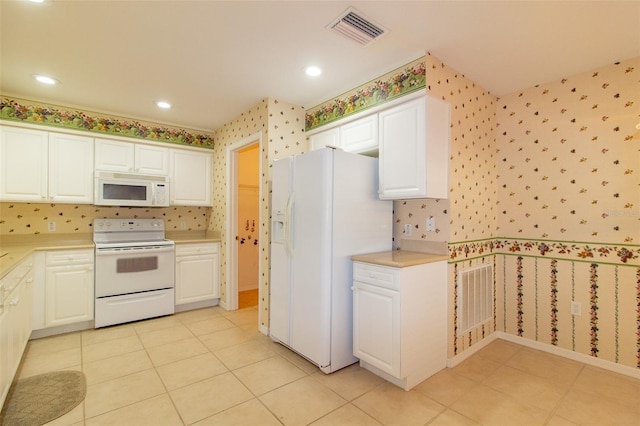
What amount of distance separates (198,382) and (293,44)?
265 centimetres

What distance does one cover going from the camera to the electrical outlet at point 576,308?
2.67 metres

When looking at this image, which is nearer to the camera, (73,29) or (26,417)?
(26,417)

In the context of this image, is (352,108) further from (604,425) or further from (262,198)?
(604,425)

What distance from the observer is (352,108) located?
2988mm

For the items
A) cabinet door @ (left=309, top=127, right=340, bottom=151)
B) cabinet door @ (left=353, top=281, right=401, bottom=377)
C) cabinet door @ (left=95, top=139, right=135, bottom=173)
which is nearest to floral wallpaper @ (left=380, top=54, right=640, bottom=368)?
cabinet door @ (left=353, top=281, right=401, bottom=377)

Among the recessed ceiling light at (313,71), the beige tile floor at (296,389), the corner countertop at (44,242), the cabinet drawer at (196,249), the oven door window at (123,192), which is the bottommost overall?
the beige tile floor at (296,389)

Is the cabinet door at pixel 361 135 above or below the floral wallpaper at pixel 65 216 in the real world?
above

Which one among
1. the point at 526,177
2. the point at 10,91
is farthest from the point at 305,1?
the point at 10,91

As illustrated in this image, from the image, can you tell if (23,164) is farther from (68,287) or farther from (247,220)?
(247,220)

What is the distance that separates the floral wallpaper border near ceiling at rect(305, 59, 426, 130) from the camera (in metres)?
2.44

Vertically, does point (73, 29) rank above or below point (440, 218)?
above

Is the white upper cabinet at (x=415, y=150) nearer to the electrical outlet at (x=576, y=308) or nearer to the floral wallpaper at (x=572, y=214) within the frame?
the floral wallpaper at (x=572, y=214)

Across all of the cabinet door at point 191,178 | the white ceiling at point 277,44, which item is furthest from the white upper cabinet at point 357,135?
the cabinet door at point 191,178

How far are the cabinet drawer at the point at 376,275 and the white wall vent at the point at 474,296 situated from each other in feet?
2.76
